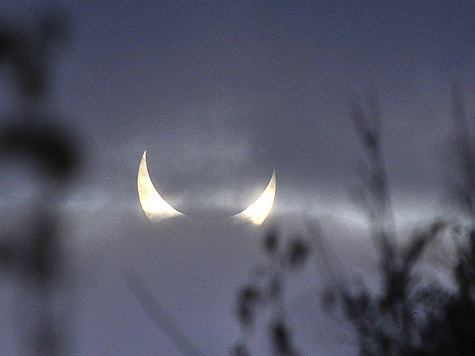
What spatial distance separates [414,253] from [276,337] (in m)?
1.64

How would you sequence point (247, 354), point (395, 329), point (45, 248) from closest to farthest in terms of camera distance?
point (45, 248), point (395, 329), point (247, 354)

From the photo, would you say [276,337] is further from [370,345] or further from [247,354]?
[247,354]

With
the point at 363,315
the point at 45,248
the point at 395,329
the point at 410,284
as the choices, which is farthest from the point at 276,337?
the point at 45,248

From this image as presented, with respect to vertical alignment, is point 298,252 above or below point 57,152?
below

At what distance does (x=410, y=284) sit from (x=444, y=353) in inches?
13.8

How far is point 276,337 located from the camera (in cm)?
348

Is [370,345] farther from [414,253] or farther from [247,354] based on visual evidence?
→ [247,354]

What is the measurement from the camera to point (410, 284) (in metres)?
2.30

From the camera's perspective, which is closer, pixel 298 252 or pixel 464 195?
pixel 464 195

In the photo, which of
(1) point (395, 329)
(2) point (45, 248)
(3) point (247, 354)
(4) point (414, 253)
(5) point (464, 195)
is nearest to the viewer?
(2) point (45, 248)

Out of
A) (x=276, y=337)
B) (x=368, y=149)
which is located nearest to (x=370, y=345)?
(x=276, y=337)

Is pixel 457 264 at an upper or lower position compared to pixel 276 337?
upper

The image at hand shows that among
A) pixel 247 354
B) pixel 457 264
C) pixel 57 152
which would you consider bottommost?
pixel 247 354

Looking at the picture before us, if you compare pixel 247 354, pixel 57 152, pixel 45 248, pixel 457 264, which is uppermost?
pixel 57 152
